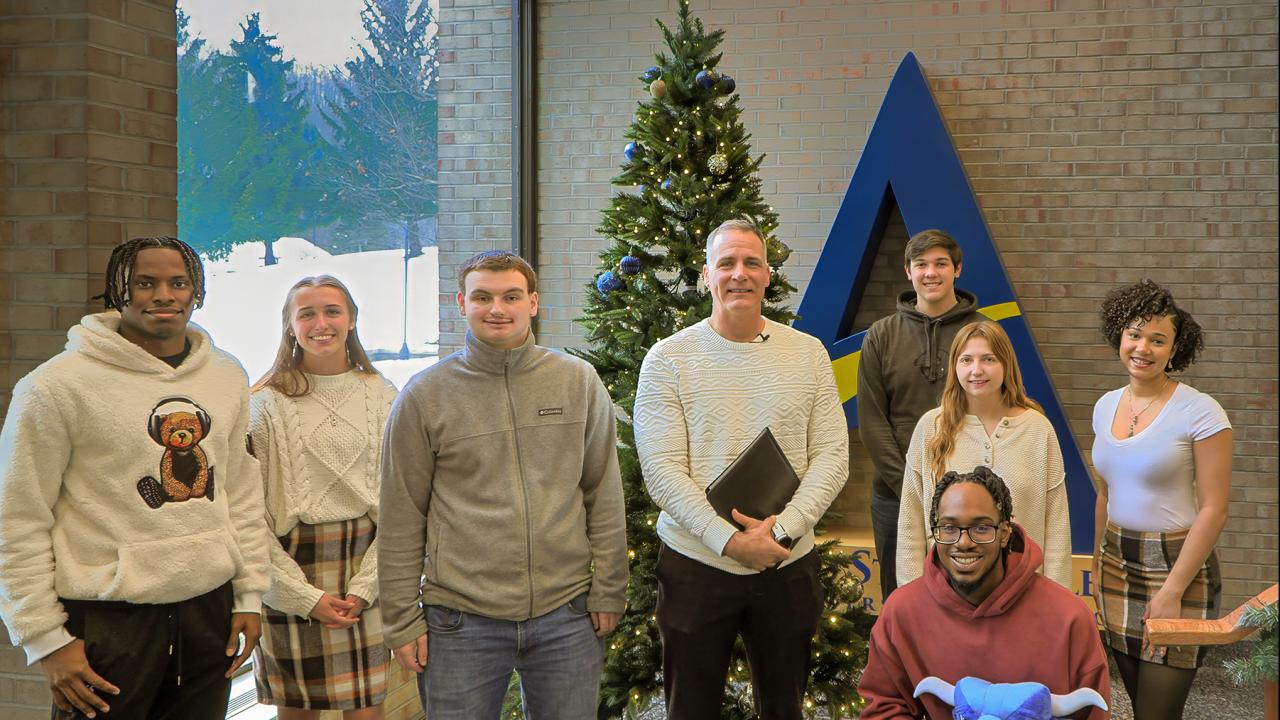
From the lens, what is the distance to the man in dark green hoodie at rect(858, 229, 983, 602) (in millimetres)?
3555

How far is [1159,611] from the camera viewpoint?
110 inches

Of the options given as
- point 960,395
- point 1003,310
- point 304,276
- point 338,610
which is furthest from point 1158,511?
point 304,276

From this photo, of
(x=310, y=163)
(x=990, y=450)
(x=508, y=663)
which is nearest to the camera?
(x=508, y=663)

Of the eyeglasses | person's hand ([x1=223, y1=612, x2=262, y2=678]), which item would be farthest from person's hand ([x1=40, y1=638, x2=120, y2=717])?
the eyeglasses

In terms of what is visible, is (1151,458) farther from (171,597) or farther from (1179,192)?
(1179,192)

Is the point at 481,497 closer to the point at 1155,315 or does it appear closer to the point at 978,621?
the point at 978,621

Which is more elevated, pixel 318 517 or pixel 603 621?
pixel 318 517

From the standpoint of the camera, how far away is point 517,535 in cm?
249

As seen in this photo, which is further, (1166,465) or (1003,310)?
(1003,310)

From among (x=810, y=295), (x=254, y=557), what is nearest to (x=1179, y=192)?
(x=810, y=295)

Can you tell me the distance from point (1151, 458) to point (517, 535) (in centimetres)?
170

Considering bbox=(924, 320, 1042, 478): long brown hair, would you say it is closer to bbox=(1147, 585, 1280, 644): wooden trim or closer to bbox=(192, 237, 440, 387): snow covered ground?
bbox=(1147, 585, 1280, 644): wooden trim

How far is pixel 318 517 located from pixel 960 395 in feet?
5.87

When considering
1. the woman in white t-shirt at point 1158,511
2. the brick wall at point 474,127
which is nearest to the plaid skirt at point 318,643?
the woman in white t-shirt at point 1158,511
